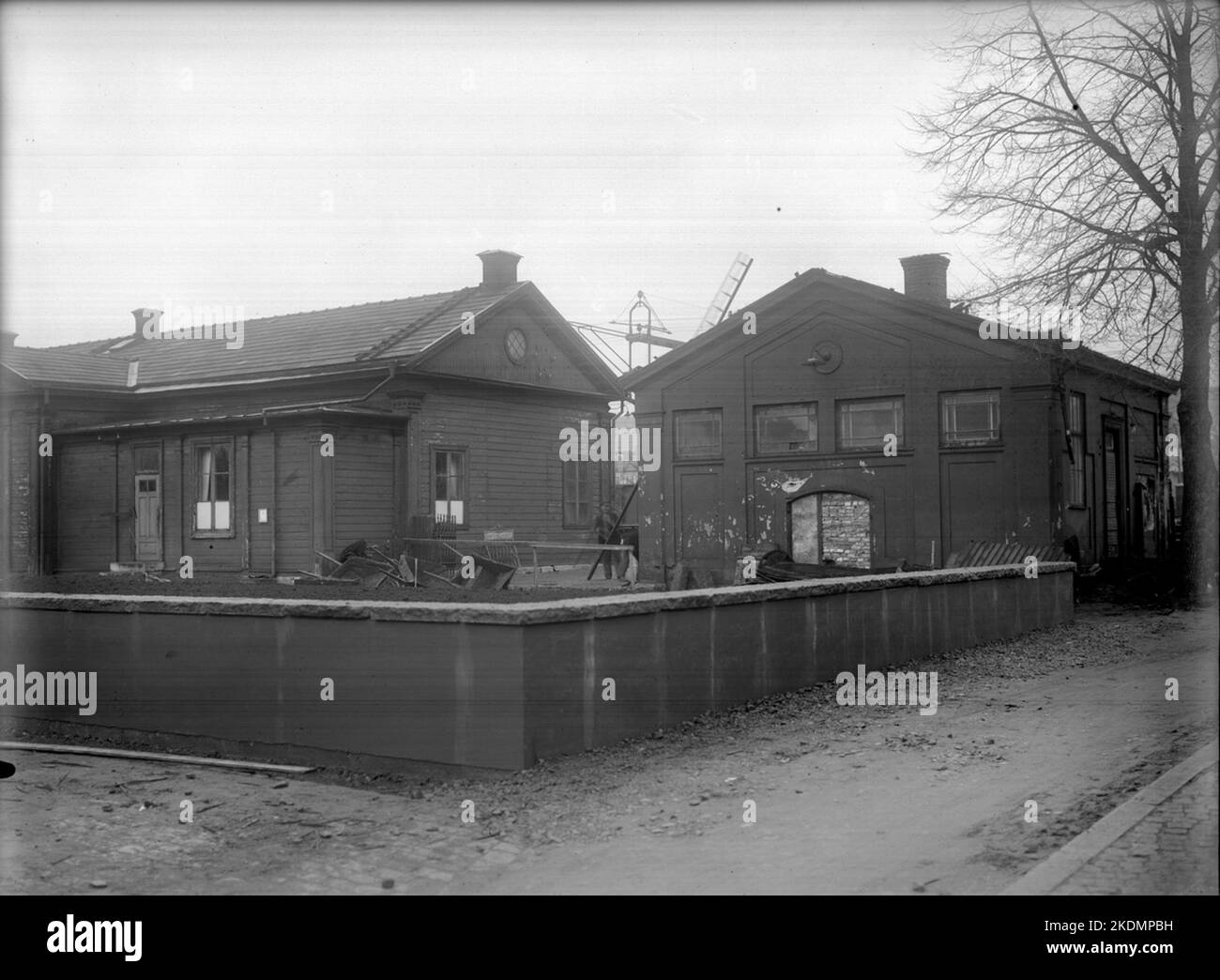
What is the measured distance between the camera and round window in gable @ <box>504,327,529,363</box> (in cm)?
2912

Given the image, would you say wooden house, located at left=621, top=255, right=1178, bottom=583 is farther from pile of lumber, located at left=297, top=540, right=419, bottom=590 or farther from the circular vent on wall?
pile of lumber, located at left=297, top=540, right=419, bottom=590

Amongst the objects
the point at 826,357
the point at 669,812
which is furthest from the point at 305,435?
the point at 669,812

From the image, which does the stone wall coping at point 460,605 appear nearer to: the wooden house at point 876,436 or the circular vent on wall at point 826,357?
the wooden house at point 876,436

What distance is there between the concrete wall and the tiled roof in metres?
15.8

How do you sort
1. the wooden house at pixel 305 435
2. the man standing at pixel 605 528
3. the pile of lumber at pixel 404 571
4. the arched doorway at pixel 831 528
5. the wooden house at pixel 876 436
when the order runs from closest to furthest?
the pile of lumber at pixel 404 571 → the wooden house at pixel 876 436 → the wooden house at pixel 305 435 → the arched doorway at pixel 831 528 → the man standing at pixel 605 528

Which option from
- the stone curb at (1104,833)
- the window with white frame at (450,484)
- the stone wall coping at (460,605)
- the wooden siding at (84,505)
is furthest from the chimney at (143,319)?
the stone curb at (1104,833)

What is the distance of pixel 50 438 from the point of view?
1098 inches

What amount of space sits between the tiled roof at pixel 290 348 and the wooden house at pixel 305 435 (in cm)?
8

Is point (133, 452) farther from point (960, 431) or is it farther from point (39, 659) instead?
point (960, 431)

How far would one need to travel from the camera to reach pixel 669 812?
719 centimetres

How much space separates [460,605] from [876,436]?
1819 centimetres

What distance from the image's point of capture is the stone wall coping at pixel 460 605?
8.11 meters
